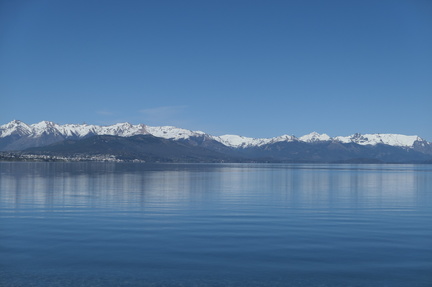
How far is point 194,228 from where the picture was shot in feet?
123

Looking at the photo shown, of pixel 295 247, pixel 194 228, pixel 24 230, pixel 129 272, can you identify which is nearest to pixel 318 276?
pixel 295 247

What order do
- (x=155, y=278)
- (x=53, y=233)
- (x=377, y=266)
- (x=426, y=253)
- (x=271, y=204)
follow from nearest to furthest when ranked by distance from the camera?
(x=155, y=278) < (x=377, y=266) < (x=426, y=253) < (x=53, y=233) < (x=271, y=204)

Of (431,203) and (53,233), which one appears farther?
(431,203)

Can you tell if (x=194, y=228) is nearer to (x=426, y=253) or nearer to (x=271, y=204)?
(x=426, y=253)

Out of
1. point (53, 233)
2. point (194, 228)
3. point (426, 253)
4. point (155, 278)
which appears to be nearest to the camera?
point (155, 278)

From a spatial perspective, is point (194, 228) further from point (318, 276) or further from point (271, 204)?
point (271, 204)

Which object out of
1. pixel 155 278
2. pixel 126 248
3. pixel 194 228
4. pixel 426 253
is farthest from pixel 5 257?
pixel 426 253

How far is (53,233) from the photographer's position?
34656 mm

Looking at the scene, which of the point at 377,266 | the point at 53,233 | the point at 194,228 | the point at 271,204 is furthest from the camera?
the point at 271,204

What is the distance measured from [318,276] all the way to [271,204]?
3465 cm

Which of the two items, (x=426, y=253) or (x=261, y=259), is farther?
(x=426, y=253)

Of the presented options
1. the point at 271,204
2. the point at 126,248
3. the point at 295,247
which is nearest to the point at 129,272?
the point at 126,248

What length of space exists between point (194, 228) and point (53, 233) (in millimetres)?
12020

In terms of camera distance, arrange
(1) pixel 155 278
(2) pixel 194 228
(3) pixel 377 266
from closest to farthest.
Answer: (1) pixel 155 278, (3) pixel 377 266, (2) pixel 194 228
